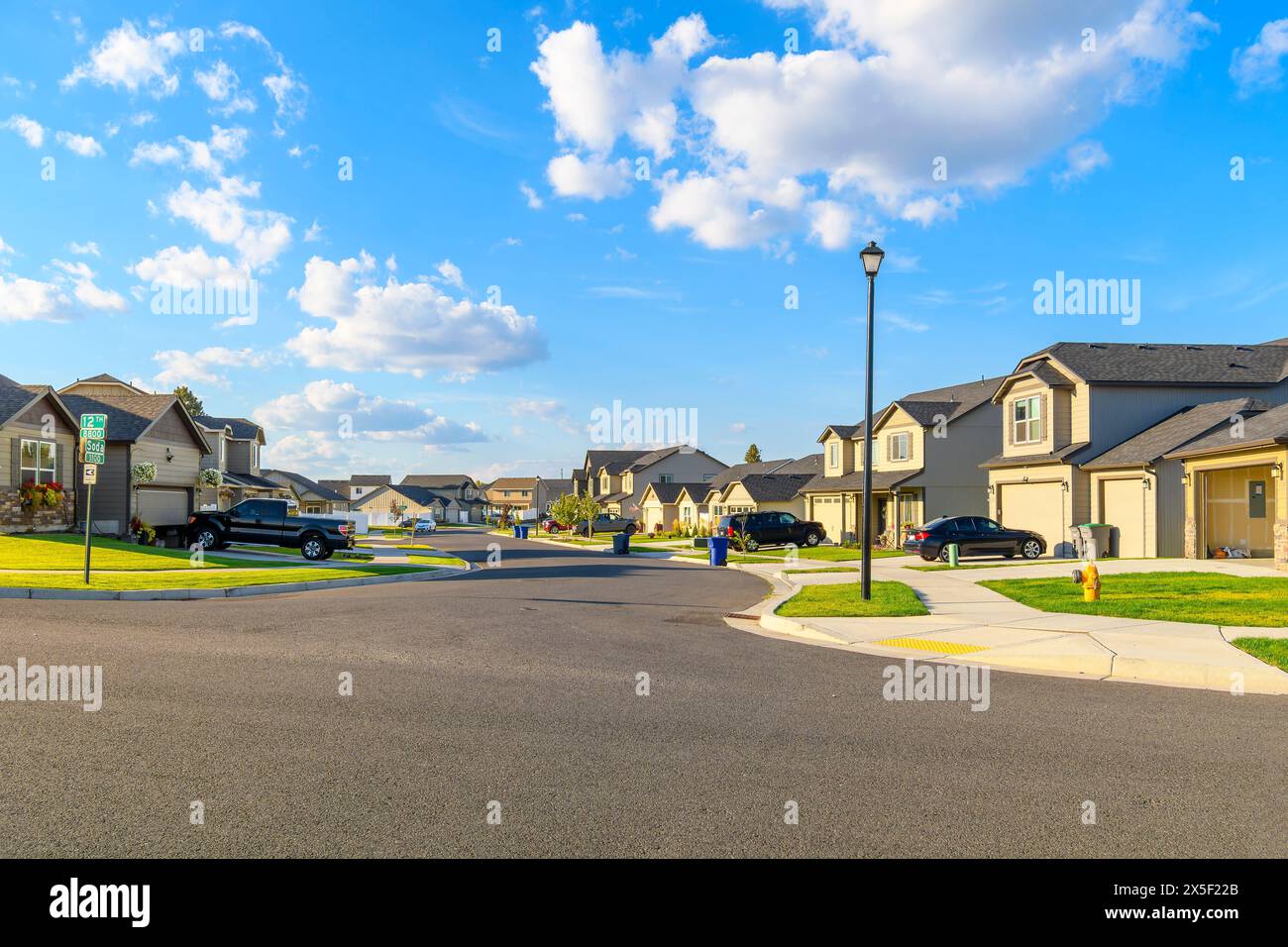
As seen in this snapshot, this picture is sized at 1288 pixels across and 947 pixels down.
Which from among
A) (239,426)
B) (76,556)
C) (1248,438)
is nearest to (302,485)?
(239,426)

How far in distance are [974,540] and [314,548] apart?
2256 cm

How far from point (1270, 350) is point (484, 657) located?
3465cm

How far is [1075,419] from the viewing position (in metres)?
29.1

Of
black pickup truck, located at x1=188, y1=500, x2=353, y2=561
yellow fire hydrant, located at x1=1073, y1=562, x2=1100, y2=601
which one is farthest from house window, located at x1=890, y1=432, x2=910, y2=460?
yellow fire hydrant, located at x1=1073, y1=562, x2=1100, y2=601

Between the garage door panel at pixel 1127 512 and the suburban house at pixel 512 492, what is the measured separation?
128379 millimetres

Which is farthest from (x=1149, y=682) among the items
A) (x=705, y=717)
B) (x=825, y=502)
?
(x=825, y=502)

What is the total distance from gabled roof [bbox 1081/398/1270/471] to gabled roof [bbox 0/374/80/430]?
113 ft

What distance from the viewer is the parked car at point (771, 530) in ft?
128

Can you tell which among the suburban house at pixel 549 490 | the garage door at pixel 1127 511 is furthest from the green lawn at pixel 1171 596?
the suburban house at pixel 549 490

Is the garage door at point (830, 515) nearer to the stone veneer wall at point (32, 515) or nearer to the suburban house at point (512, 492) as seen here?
the stone veneer wall at point (32, 515)

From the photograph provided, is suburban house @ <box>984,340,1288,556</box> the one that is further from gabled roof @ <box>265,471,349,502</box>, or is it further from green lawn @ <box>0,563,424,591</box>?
gabled roof @ <box>265,471,349,502</box>

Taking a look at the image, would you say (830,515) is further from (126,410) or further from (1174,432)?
(126,410)

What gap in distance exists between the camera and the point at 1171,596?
591 inches
